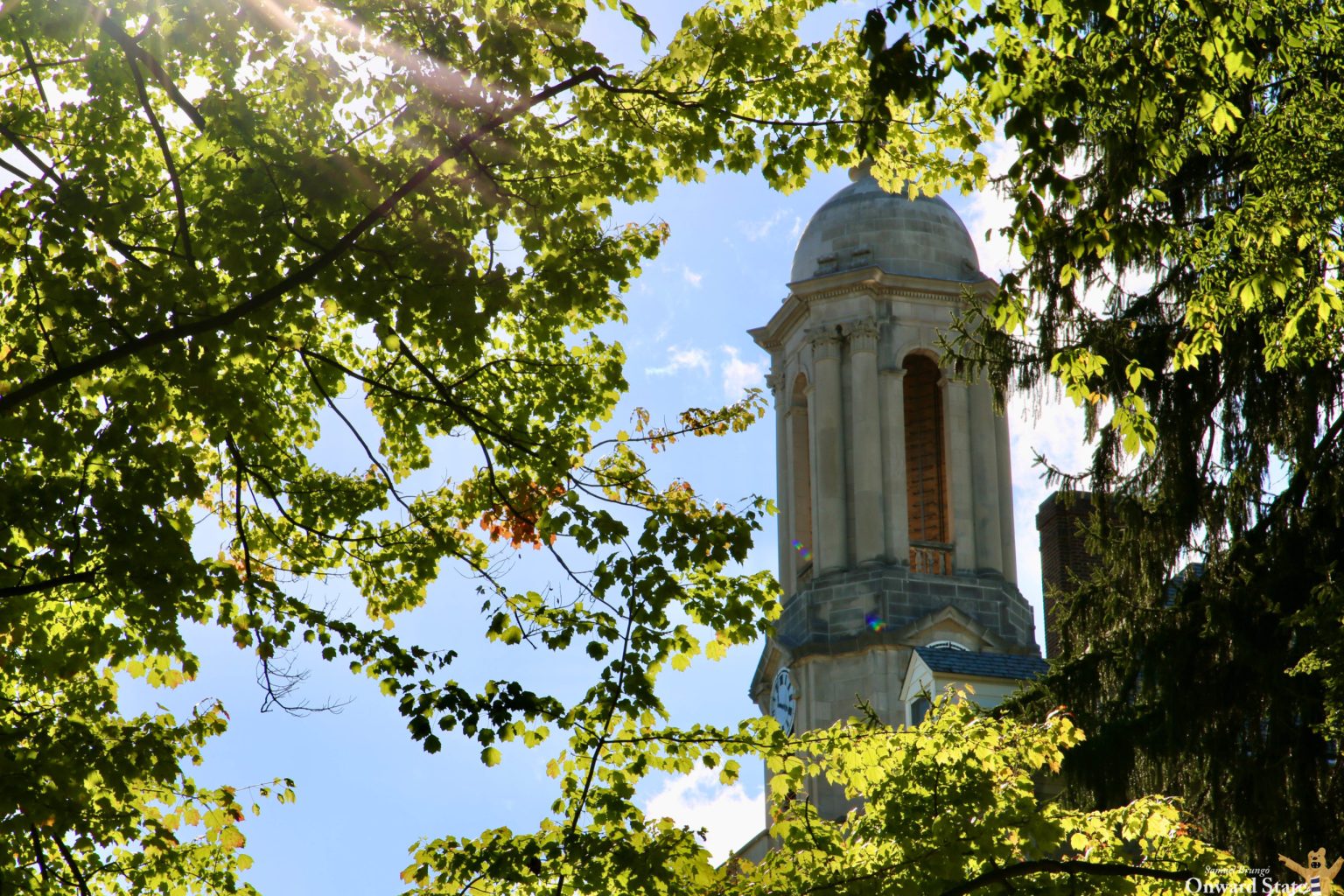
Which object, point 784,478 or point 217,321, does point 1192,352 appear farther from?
point 784,478

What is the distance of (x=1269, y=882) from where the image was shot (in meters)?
13.7

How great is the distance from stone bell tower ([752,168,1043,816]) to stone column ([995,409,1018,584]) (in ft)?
0.16

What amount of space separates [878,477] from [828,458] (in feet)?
4.46

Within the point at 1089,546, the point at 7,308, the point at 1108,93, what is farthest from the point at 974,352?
the point at 7,308

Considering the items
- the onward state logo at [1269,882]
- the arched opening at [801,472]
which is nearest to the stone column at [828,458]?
the arched opening at [801,472]

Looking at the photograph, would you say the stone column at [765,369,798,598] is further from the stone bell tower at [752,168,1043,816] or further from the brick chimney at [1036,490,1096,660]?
the brick chimney at [1036,490,1096,660]

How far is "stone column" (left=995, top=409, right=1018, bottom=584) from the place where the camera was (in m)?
41.8

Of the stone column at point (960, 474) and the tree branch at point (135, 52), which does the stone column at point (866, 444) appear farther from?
the tree branch at point (135, 52)

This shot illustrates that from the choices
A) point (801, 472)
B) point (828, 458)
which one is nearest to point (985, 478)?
point (828, 458)

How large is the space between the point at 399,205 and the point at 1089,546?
901cm

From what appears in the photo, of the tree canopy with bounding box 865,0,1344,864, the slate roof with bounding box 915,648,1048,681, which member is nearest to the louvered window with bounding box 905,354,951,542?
the slate roof with bounding box 915,648,1048,681

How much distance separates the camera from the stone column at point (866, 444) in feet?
132

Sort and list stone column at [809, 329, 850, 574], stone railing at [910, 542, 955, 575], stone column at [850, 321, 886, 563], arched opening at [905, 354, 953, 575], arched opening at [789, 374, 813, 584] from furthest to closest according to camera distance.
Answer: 1. arched opening at [789, 374, 813, 584]
2. arched opening at [905, 354, 953, 575]
3. stone railing at [910, 542, 955, 575]
4. stone column at [809, 329, 850, 574]
5. stone column at [850, 321, 886, 563]

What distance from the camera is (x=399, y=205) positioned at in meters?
9.95
